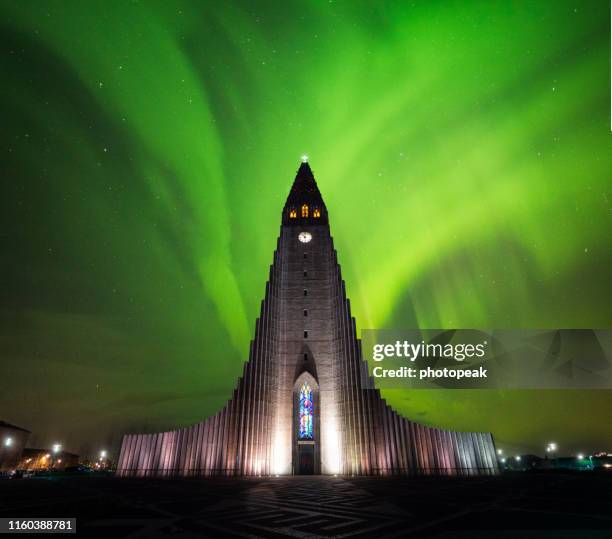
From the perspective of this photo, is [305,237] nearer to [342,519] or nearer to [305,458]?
[305,458]

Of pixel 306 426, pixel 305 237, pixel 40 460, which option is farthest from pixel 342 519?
pixel 40 460

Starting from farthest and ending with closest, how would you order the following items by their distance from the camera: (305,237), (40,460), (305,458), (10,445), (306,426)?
(40,460) < (10,445) < (305,237) < (306,426) < (305,458)

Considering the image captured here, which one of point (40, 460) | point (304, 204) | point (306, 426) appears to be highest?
point (304, 204)

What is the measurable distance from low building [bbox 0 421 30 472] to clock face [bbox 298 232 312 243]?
5496cm

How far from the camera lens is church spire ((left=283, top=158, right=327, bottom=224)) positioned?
45812 mm

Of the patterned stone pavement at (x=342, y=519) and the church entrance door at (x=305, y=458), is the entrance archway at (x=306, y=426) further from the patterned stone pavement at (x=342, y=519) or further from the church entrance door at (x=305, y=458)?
the patterned stone pavement at (x=342, y=519)

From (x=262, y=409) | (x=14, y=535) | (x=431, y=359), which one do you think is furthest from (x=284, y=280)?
(x=14, y=535)

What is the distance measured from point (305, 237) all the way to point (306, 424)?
2146cm

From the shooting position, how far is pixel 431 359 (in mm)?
29328

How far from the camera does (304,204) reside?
47.2 m

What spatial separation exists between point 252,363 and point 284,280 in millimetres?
10496

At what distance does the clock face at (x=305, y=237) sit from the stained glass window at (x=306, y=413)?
17.0m

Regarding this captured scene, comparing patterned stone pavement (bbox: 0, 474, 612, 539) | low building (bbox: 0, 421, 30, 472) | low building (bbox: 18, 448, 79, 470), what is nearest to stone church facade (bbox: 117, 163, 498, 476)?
patterned stone pavement (bbox: 0, 474, 612, 539)

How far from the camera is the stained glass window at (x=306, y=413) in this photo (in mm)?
36094
